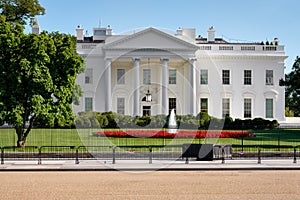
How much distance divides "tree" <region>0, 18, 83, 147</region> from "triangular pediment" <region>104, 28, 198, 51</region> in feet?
112

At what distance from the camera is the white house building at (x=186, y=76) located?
64.1m

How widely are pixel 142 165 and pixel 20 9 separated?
37511mm

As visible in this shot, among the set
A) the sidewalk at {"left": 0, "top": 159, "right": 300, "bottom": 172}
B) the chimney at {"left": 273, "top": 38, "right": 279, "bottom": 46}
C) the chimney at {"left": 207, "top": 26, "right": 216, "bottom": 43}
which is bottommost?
the sidewalk at {"left": 0, "top": 159, "right": 300, "bottom": 172}

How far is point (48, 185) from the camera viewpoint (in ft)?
50.4

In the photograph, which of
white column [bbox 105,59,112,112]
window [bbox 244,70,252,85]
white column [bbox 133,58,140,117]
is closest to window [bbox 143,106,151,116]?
white column [bbox 133,58,140,117]

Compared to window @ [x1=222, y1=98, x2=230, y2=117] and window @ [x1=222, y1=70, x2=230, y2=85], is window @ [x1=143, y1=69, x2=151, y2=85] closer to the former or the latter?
window @ [x1=222, y1=70, x2=230, y2=85]

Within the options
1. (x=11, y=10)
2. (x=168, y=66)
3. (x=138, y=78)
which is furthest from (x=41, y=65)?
(x=168, y=66)

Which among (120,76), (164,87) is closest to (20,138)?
(164,87)

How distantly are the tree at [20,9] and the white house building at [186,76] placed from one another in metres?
11.2

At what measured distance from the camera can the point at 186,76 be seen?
66.9 m

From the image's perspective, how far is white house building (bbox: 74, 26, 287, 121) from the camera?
6406 centimetres

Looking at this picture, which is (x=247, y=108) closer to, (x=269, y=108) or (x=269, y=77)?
(x=269, y=108)

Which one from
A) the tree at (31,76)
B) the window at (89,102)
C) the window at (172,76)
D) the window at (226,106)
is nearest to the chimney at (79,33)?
the window at (89,102)

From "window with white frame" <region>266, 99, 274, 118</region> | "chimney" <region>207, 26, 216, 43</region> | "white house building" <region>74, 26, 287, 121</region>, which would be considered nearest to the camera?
"white house building" <region>74, 26, 287, 121</region>
